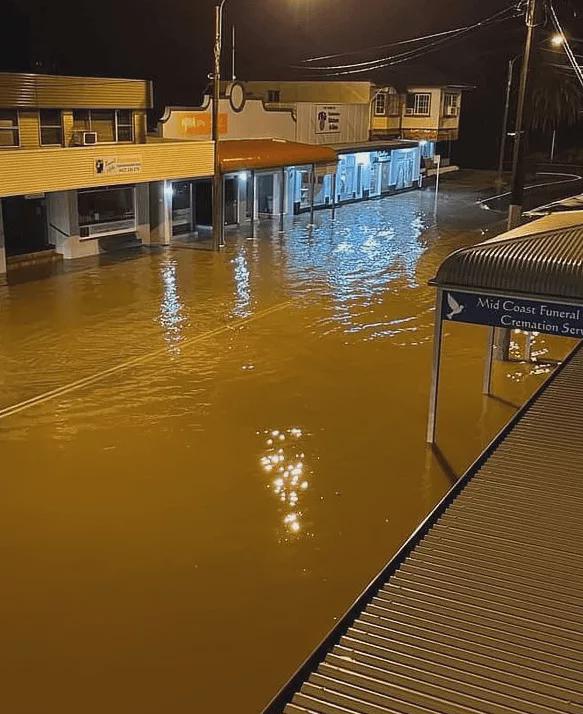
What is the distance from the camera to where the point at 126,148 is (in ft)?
78.9

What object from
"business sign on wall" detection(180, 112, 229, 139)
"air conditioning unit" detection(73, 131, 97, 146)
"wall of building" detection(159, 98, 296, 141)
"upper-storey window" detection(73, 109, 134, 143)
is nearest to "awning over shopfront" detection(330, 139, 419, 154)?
"wall of building" detection(159, 98, 296, 141)

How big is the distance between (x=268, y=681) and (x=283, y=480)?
3998 millimetres

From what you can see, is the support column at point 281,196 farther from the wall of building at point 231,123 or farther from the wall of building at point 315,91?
the wall of building at point 315,91

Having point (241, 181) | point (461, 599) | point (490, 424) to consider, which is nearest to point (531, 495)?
point (461, 599)

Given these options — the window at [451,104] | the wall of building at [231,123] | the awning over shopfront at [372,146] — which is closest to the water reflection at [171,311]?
the wall of building at [231,123]

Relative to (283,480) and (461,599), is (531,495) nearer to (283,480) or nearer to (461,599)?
(461,599)

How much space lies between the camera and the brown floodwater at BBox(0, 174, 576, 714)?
24.2ft

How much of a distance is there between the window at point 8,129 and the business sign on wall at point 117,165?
237cm

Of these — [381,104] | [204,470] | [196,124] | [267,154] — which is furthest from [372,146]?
[204,470]

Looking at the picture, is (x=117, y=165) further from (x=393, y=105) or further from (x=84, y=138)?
(x=393, y=105)

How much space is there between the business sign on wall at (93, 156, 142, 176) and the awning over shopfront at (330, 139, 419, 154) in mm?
14469

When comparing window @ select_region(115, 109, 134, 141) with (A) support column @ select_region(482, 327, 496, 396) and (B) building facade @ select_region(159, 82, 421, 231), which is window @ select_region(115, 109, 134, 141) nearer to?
(B) building facade @ select_region(159, 82, 421, 231)

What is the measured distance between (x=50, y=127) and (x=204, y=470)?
53.7 feet

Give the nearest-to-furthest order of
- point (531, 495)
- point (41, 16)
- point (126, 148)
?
1. point (531, 495)
2. point (126, 148)
3. point (41, 16)
